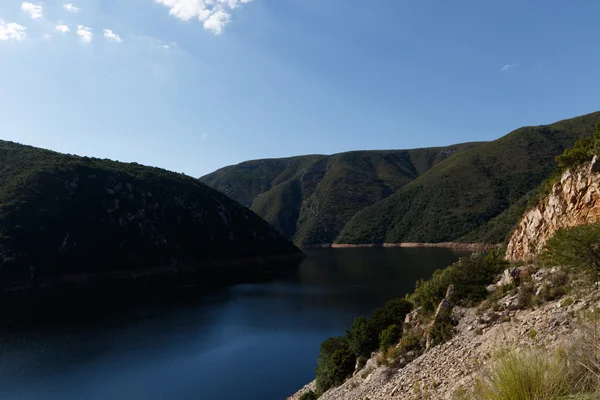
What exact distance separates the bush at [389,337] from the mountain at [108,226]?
67974 millimetres

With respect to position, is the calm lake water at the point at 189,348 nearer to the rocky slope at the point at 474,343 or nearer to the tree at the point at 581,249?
the rocky slope at the point at 474,343

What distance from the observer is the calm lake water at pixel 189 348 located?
27.3 meters

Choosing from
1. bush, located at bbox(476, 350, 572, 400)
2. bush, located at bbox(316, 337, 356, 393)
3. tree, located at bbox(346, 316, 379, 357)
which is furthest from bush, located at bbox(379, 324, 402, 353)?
bush, located at bbox(476, 350, 572, 400)

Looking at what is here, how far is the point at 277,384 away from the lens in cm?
2747

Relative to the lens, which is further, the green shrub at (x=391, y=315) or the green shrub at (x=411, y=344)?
the green shrub at (x=391, y=315)

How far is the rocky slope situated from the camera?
901cm

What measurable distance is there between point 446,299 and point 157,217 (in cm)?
9511

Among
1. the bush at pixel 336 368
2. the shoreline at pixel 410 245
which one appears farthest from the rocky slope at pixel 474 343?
the shoreline at pixel 410 245

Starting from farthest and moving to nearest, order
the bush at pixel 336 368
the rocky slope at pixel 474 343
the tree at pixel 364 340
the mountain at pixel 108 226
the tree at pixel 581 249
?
the mountain at pixel 108 226
the bush at pixel 336 368
the tree at pixel 364 340
the tree at pixel 581 249
the rocky slope at pixel 474 343

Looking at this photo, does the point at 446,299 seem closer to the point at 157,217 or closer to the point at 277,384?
the point at 277,384

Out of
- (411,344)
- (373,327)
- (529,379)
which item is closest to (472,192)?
(373,327)

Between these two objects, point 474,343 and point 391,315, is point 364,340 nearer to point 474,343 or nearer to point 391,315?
point 391,315

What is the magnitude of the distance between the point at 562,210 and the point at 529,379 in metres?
15.5

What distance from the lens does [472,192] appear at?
14388 cm
